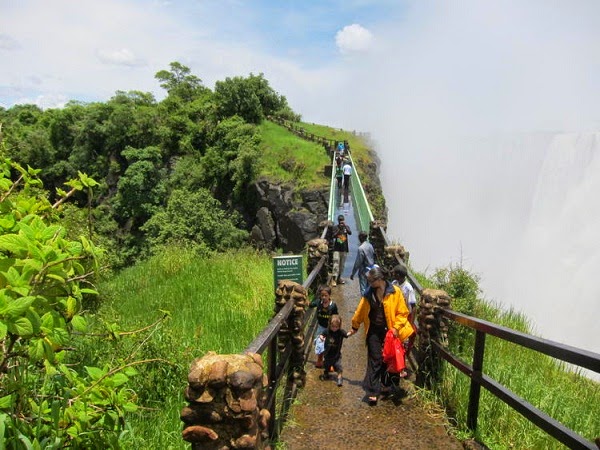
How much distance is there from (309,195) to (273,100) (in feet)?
70.8

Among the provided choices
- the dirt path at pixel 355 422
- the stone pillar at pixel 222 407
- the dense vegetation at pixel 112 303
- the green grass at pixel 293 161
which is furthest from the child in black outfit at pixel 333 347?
the green grass at pixel 293 161

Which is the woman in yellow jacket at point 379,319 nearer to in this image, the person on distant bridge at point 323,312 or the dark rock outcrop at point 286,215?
the person on distant bridge at point 323,312

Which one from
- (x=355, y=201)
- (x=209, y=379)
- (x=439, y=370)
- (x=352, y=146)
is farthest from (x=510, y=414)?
(x=352, y=146)

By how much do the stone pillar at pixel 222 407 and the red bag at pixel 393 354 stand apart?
2.45 meters

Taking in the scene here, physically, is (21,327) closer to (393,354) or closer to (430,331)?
(393,354)

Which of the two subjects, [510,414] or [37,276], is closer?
[37,276]

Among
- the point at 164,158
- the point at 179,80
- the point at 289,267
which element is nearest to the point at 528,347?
the point at 289,267

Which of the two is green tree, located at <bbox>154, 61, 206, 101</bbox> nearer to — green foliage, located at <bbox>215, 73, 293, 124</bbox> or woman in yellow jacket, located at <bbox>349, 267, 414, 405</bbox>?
green foliage, located at <bbox>215, 73, 293, 124</bbox>

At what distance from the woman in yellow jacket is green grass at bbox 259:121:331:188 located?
25841 mm

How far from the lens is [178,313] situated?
838 centimetres

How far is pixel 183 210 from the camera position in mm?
30562

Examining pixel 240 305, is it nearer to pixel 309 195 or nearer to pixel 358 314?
pixel 358 314

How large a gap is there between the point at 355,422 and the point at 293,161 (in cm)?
3069

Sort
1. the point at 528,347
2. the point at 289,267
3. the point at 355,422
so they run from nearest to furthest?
the point at 528,347
the point at 355,422
the point at 289,267
